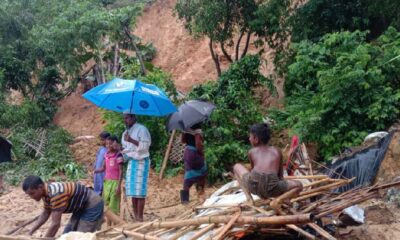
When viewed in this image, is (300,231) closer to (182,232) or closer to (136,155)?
(182,232)

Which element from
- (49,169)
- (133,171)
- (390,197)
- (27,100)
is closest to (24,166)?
(49,169)

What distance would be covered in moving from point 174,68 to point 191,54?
0.83 metres

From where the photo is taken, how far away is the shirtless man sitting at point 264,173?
419 centimetres

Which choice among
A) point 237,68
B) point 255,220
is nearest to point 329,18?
point 237,68

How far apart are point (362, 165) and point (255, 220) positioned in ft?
11.6

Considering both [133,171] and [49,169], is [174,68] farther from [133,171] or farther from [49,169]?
[133,171]

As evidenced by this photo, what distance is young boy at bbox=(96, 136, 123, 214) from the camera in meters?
5.90

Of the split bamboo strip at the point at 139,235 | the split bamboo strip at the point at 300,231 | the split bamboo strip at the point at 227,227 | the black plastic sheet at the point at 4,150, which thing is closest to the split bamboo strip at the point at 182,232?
the split bamboo strip at the point at 139,235

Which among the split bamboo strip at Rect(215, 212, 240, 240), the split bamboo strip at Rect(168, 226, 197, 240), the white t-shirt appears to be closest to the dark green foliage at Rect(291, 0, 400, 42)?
the white t-shirt

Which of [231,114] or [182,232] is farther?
[231,114]

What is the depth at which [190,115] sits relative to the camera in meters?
6.22

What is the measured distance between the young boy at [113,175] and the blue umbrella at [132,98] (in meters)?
0.42

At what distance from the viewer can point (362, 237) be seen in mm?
4773

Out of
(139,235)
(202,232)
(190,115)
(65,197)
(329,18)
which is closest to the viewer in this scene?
(202,232)
